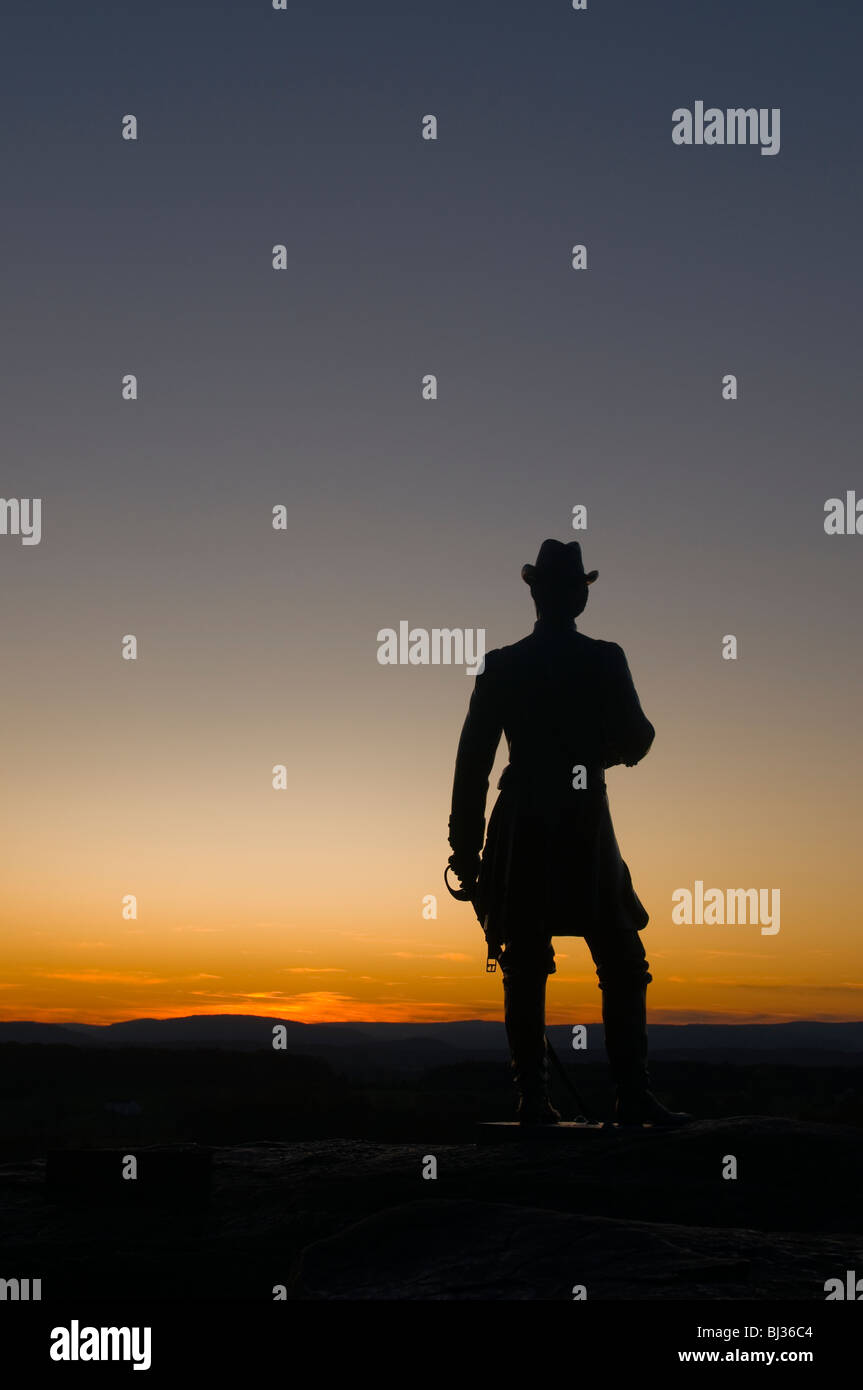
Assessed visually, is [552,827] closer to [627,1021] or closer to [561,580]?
[627,1021]

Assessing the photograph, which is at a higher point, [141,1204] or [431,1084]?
[141,1204]

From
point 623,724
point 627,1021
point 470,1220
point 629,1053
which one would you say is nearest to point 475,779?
point 623,724

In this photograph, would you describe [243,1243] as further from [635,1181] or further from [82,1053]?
[82,1053]

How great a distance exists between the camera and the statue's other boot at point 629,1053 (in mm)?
6941

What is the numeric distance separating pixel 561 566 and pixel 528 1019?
103 inches

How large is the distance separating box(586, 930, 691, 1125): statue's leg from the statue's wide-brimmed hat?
81.3 inches

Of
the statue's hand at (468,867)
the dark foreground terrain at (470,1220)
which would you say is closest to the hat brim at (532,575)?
the statue's hand at (468,867)

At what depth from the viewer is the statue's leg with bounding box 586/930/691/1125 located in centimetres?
695

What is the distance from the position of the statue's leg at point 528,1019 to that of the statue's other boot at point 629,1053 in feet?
1.21

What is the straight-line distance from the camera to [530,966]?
7203mm

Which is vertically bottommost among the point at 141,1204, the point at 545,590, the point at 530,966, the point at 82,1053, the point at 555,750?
the point at 82,1053

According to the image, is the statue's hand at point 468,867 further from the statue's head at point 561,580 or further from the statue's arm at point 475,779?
the statue's head at point 561,580
